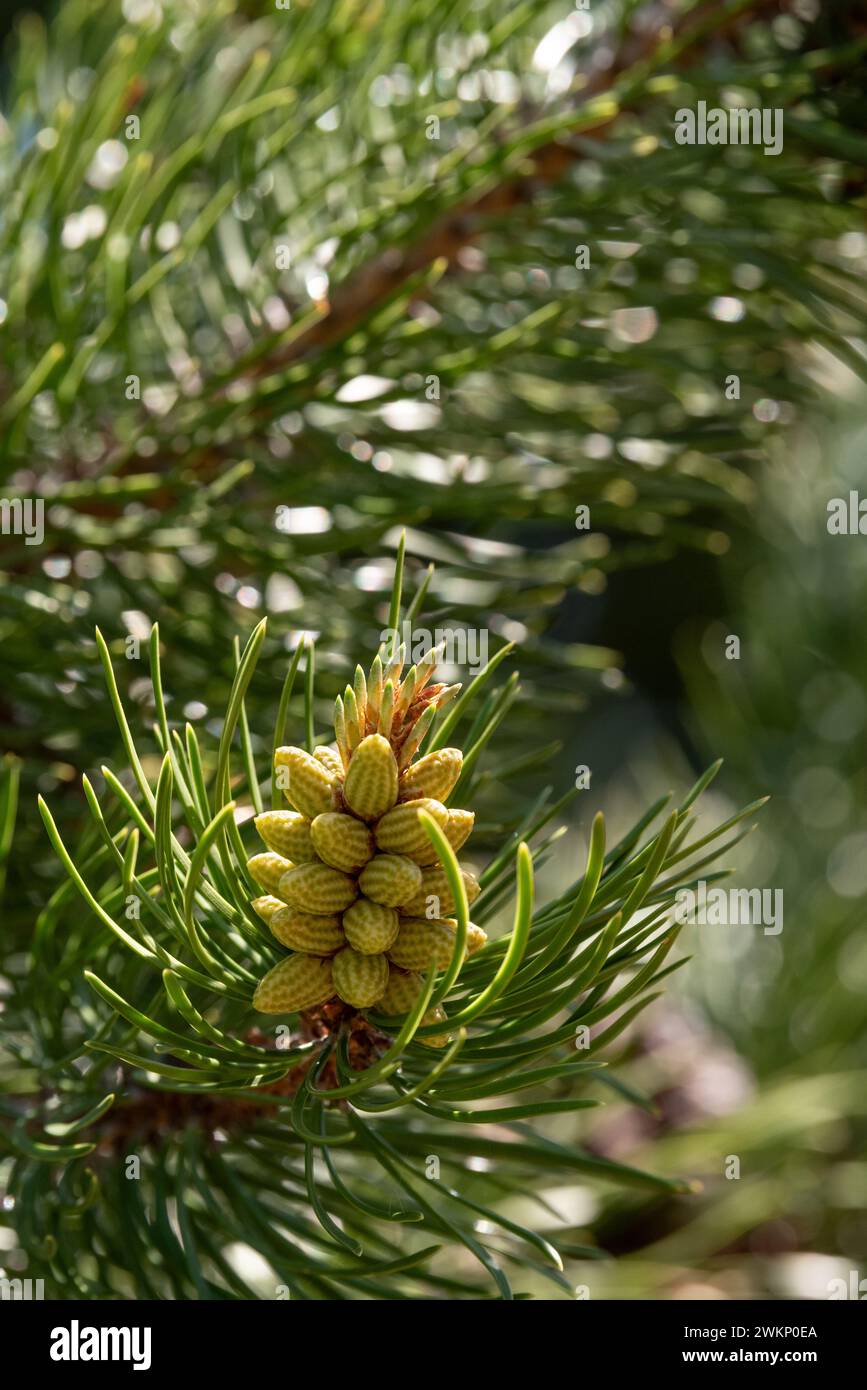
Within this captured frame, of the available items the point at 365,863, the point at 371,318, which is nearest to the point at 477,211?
the point at 371,318

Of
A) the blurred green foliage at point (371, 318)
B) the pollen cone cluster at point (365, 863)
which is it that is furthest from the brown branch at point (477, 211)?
the pollen cone cluster at point (365, 863)

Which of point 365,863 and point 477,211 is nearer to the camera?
point 365,863

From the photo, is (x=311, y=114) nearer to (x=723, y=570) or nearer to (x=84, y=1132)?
(x=84, y=1132)

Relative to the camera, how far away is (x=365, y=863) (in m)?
0.18

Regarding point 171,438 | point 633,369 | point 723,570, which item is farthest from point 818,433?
point 171,438

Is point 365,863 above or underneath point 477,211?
underneath

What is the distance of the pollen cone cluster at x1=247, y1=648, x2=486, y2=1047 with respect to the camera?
176mm

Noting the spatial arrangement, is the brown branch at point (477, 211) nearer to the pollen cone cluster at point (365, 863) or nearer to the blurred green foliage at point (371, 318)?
the blurred green foliage at point (371, 318)

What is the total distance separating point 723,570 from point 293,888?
1.60 ft

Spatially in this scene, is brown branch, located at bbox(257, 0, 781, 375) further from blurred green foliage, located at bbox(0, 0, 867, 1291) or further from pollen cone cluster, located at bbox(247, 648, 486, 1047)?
pollen cone cluster, located at bbox(247, 648, 486, 1047)

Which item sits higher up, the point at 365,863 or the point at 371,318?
the point at 371,318

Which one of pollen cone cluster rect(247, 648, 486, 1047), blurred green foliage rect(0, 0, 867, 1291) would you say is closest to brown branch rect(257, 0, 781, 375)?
blurred green foliage rect(0, 0, 867, 1291)

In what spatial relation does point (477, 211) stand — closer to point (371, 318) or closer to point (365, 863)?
point (371, 318)

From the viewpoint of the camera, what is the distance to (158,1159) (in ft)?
0.74
